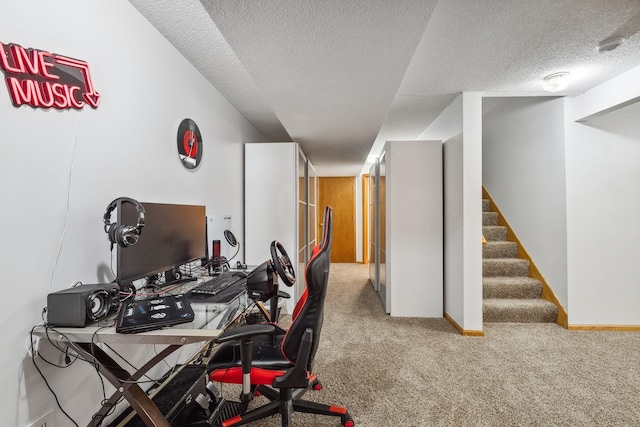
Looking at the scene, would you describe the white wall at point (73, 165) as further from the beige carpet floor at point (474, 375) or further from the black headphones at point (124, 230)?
the beige carpet floor at point (474, 375)

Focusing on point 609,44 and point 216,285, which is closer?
point 216,285

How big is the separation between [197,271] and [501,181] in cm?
433

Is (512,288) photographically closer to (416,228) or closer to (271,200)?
(416,228)

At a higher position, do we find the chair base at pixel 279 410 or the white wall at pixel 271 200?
the white wall at pixel 271 200

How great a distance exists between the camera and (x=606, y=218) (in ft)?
9.86

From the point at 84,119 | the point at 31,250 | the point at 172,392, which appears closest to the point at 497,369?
the point at 172,392

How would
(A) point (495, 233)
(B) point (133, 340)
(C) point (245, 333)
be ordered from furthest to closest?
(A) point (495, 233), (C) point (245, 333), (B) point (133, 340)

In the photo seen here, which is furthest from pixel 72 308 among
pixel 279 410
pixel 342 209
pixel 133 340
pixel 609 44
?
pixel 342 209

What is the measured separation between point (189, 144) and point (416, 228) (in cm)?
263

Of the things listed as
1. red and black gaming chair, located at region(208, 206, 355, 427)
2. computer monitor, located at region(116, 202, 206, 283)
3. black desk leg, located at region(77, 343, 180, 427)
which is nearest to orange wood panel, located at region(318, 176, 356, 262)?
computer monitor, located at region(116, 202, 206, 283)

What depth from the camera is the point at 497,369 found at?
7.39 ft

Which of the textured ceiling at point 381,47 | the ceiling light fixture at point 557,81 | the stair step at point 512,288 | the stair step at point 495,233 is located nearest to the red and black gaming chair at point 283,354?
the textured ceiling at point 381,47

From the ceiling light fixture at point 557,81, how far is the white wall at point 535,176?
0.58 meters

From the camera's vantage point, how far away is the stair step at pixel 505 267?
144 inches
